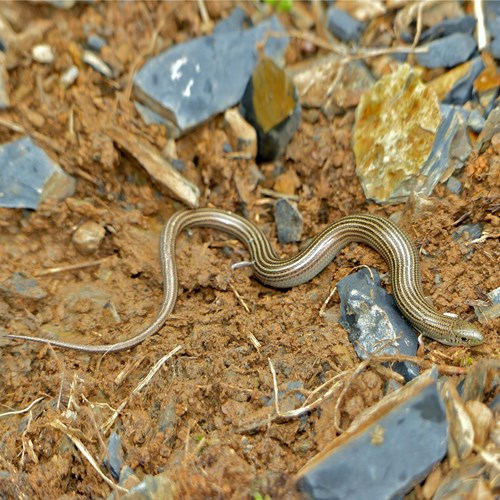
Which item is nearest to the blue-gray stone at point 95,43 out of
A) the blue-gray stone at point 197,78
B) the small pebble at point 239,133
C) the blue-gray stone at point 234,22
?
the blue-gray stone at point 197,78

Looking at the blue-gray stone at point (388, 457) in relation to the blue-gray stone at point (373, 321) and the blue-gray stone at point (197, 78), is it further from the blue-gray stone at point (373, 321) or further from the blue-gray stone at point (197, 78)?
the blue-gray stone at point (197, 78)

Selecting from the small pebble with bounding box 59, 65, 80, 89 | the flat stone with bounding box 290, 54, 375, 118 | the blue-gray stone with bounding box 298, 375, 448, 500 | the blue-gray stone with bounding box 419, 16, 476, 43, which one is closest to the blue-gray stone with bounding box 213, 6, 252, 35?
the flat stone with bounding box 290, 54, 375, 118

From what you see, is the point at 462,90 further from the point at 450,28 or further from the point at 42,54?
the point at 42,54

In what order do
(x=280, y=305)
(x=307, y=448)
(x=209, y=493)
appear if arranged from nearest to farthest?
(x=209, y=493), (x=307, y=448), (x=280, y=305)

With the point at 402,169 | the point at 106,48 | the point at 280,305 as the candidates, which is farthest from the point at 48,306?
the point at 402,169

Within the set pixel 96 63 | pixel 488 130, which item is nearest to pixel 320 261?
pixel 488 130

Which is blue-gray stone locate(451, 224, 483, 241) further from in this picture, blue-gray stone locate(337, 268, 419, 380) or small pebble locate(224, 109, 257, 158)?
small pebble locate(224, 109, 257, 158)

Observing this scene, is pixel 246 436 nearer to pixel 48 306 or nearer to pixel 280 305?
pixel 280 305
